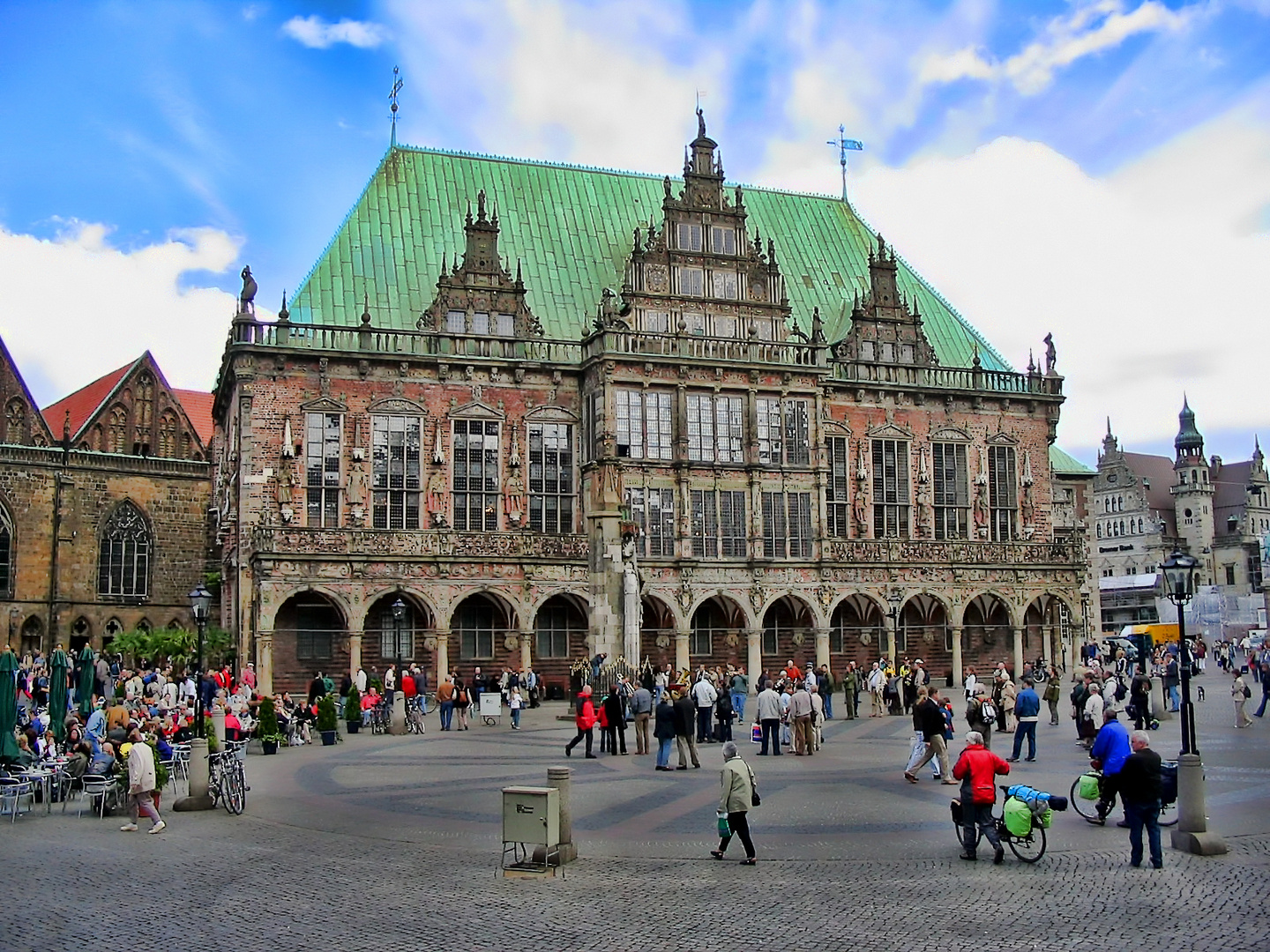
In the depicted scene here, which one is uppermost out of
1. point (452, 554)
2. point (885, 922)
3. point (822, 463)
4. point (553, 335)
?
point (553, 335)

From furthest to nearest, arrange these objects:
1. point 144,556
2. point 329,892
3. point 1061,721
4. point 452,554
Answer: point 144,556, point 452,554, point 1061,721, point 329,892

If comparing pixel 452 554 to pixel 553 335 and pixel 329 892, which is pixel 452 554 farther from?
pixel 329 892

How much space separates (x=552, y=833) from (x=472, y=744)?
1538 centimetres

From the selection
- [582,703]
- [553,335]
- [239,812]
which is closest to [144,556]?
[553,335]

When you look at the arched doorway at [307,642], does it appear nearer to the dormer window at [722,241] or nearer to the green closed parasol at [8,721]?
the dormer window at [722,241]

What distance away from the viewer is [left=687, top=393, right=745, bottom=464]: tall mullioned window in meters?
48.0

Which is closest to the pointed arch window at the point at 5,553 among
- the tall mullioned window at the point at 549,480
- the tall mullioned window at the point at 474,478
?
the tall mullioned window at the point at 474,478

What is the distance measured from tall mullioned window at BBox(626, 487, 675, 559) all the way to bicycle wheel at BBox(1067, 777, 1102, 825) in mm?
27631

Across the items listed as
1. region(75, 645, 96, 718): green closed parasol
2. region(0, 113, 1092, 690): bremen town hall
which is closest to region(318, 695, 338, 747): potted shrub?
region(75, 645, 96, 718): green closed parasol

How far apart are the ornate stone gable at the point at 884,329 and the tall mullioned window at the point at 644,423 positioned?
9383mm

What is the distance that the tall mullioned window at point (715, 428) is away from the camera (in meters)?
48.0

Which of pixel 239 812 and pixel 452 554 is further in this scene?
pixel 452 554

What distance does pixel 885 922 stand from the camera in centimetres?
1255

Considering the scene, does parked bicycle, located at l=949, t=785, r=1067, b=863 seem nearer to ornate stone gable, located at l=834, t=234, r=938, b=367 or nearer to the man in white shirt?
the man in white shirt
